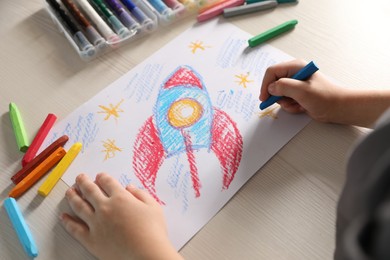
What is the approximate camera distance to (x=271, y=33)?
0.65 metres

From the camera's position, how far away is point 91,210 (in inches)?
19.5

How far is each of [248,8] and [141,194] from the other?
14.9 inches

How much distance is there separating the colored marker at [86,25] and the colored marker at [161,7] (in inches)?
4.4

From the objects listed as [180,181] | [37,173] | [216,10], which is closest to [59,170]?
[37,173]

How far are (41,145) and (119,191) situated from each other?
16 cm

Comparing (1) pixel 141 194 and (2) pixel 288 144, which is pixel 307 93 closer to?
(2) pixel 288 144

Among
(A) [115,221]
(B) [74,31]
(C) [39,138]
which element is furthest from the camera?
(B) [74,31]

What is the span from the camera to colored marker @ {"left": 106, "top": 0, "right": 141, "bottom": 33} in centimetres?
69

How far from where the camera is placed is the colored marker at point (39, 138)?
1.83 feet

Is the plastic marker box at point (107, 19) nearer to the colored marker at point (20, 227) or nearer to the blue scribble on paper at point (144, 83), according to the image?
the blue scribble on paper at point (144, 83)

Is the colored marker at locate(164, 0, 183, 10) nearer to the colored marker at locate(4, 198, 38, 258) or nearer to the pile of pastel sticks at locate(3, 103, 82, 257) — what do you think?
the pile of pastel sticks at locate(3, 103, 82, 257)

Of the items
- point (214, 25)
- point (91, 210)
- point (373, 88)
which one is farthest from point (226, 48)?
point (91, 210)

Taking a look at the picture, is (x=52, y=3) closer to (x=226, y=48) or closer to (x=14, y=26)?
(x=14, y=26)

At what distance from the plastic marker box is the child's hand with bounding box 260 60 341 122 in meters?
0.24
